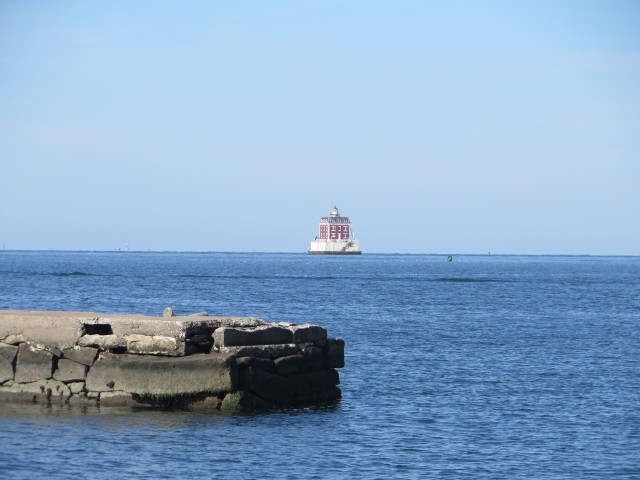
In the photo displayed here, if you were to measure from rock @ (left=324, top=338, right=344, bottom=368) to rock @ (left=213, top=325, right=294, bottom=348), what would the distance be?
1.20 meters

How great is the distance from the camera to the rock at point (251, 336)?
1881 cm

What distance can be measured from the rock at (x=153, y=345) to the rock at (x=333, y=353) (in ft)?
12.2

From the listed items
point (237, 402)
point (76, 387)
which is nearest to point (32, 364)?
point (76, 387)

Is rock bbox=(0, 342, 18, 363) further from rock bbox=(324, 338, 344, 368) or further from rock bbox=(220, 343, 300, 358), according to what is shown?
rock bbox=(324, 338, 344, 368)

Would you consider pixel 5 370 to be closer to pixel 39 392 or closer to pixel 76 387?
pixel 39 392

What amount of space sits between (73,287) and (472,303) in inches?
1080

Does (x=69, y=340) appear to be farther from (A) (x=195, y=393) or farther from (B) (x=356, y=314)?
(B) (x=356, y=314)

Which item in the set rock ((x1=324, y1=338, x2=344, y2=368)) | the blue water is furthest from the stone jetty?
rock ((x1=324, y1=338, x2=344, y2=368))

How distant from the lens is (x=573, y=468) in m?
15.7

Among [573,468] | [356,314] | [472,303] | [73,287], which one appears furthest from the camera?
[73,287]

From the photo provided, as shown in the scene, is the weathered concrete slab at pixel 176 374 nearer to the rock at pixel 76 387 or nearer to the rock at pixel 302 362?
the rock at pixel 76 387

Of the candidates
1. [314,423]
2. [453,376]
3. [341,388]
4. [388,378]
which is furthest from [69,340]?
[453,376]

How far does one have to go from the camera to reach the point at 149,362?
18.3 metres

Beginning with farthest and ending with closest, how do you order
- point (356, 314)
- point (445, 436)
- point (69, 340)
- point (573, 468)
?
point (356, 314)
point (69, 340)
point (445, 436)
point (573, 468)
